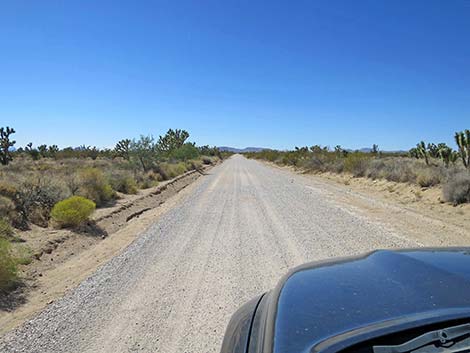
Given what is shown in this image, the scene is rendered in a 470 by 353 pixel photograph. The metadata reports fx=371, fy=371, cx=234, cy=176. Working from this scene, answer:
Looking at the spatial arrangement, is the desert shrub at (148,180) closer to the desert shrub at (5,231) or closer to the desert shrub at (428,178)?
the desert shrub at (5,231)

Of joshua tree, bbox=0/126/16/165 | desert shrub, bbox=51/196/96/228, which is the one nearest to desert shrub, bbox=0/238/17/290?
desert shrub, bbox=51/196/96/228

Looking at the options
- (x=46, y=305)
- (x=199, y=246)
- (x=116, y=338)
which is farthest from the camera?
(x=199, y=246)

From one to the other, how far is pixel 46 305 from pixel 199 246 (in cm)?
356

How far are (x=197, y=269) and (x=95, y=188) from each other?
11.2m

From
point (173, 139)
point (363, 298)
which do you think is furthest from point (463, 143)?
point (173, 139)

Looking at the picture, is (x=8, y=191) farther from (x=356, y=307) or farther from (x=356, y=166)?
(x=356, y=166)

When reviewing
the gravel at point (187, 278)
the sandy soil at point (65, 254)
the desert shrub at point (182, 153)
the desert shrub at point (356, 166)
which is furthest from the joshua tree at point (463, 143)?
the desert shrub at point (182, 153)

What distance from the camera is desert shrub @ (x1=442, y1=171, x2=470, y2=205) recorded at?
1397cm

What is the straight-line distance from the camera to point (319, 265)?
9.36 ft

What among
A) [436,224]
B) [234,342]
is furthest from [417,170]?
[234,342]

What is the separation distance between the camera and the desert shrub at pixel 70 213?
1088 centimetres

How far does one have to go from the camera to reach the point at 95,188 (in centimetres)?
1644

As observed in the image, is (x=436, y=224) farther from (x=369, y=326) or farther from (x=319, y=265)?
(x=369, y=326)

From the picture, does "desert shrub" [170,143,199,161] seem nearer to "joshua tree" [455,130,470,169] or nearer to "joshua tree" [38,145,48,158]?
"joshua tree" [38,145,48,158]
